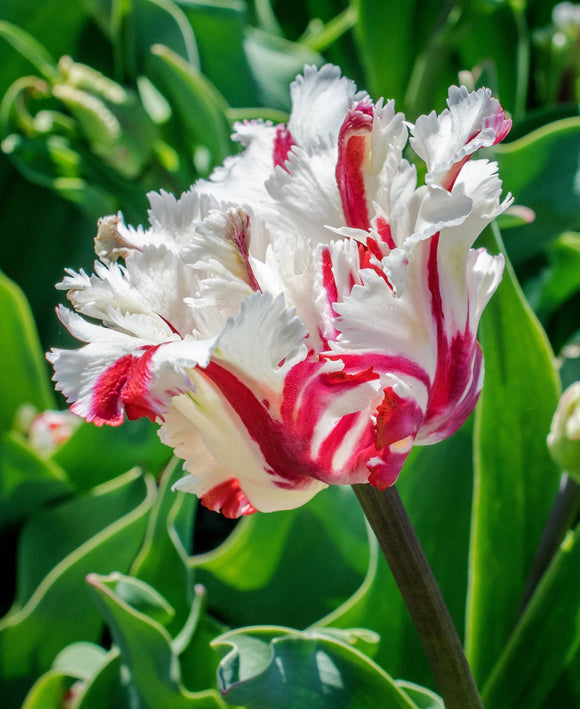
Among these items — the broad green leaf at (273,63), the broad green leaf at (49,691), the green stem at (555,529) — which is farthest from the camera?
the broad green leaf at (273,63)

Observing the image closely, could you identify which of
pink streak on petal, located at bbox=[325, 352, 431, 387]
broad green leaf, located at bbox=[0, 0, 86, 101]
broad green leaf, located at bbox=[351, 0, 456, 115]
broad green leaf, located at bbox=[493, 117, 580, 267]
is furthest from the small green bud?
broad green leaf, located at bbox=[0, 0, 86, 101]

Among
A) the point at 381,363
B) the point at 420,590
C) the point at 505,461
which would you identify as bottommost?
the point at 505,461

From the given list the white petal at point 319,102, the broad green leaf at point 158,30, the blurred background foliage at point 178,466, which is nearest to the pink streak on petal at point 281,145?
the white petal at point 319,102

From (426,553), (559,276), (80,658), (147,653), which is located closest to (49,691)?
(80,658)

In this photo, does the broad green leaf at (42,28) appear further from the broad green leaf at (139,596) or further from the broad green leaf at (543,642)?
the broad green leaf at (543,642)

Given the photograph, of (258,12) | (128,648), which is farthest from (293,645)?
(258,12)

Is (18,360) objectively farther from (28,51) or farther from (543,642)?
(543,642)
